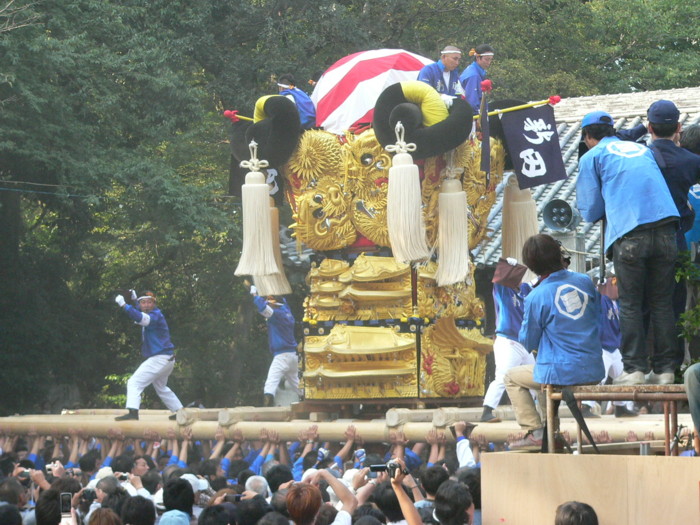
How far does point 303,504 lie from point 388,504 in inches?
27.7

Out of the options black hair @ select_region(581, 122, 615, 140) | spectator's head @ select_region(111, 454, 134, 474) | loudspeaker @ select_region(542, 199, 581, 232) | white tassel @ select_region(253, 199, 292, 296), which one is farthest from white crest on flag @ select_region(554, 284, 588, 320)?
loudspeaker @ select_region(542, 199, 581, 232)

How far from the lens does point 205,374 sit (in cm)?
2194

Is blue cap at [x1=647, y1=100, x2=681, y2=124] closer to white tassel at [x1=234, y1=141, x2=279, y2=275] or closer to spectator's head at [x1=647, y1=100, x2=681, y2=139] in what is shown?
spectator's head at [x1=647, y1=100, x2=681, y2=139]

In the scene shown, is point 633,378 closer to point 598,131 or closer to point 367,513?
point 598,131

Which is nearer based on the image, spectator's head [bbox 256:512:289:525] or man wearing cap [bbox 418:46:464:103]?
spectator's head [bbox 256:512:289:525]

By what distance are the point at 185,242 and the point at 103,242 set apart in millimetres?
1345

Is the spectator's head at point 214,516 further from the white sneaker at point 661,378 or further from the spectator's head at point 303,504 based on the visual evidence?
the white sneaker at point 661,378

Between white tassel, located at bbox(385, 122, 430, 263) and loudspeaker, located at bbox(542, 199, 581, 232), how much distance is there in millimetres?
2925

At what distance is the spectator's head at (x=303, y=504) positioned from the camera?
546 centimetres

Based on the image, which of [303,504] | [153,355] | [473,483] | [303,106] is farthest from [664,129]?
[153,355]

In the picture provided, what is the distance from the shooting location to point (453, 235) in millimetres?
12008

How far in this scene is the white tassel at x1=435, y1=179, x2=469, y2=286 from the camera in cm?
1201

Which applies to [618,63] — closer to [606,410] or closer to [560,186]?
[560,186]

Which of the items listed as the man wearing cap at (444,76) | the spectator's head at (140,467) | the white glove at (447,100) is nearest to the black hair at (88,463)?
the spectator's head at (140,467)
